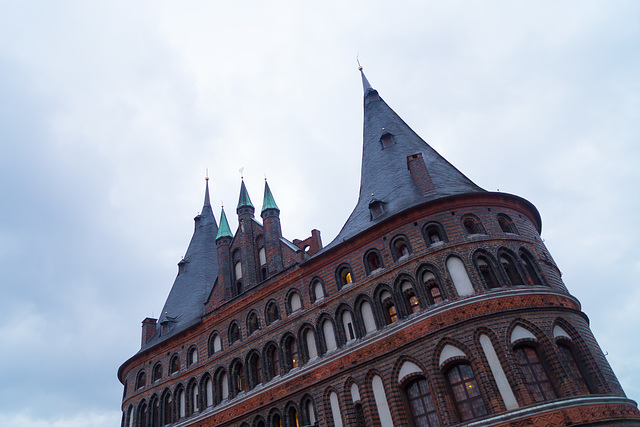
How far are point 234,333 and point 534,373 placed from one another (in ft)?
52.0

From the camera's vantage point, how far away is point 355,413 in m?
20.5

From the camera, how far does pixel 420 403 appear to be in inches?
748

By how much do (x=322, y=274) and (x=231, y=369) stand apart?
7.27 metres

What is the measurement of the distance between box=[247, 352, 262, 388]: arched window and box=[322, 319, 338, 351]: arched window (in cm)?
423

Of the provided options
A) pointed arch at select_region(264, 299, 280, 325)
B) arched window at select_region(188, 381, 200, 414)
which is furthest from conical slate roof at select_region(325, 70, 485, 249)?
arched window at select_region(188, 381, 200, 414)

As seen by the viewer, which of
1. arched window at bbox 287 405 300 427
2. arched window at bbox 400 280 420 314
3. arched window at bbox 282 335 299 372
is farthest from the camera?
arched window at bbox 282 335 299 372

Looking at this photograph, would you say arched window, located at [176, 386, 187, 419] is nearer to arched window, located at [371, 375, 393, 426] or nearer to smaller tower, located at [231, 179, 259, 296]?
smaller tower, located at [231, 179, 259, 296]

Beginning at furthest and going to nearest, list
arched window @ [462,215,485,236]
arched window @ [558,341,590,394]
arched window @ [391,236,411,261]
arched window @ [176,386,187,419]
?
1. arched window @ [176,386,187,419]
2. arched window @ [391,236,411,261]
3. arched window @ [462,215,485,236]
4. arched window @ [558,341,590,394]

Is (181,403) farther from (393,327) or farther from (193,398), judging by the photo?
(393,327)

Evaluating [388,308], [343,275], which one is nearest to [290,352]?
[343,275]

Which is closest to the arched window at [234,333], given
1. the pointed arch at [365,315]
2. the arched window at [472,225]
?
the pointed arch at [365,315]

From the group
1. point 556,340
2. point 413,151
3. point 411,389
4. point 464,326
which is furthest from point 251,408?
point 413,151

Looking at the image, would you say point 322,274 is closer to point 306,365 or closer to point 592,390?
point 306,365

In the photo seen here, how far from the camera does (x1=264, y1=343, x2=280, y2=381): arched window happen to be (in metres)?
24.5
